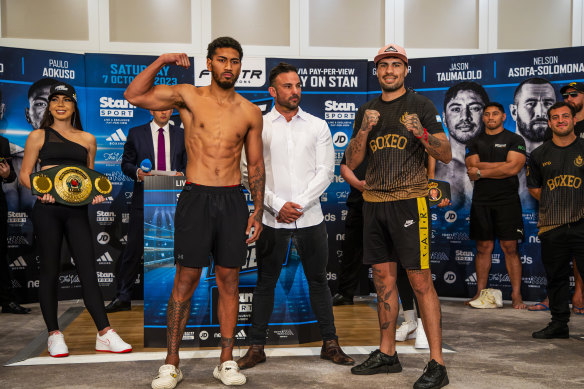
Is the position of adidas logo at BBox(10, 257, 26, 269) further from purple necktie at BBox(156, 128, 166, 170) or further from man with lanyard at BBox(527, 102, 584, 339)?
man with lanyard at BBox(527, 102, 584, 339)

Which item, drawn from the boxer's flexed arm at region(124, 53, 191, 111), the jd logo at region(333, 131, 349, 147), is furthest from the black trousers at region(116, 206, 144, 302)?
the boxer's flexed arm at region(124, 53, 191, 111)

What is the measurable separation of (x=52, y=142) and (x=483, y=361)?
3123 mm

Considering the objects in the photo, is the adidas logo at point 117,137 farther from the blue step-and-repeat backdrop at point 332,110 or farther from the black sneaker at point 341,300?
the black sneaker at point 341,300

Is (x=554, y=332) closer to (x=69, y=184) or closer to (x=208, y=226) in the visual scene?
(x=208, y=226)

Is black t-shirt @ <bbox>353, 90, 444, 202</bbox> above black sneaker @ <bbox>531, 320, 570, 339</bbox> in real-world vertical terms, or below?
above

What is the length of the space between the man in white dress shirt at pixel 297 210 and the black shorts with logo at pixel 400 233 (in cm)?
43

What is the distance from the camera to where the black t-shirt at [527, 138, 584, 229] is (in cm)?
441

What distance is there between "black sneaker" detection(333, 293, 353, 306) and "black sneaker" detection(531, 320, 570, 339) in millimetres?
1866

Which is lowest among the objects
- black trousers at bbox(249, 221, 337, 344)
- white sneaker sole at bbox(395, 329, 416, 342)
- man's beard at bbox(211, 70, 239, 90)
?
white sneaker sole at bbox(395, 329, 416, 342)

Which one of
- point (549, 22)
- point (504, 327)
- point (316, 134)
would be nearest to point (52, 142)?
point (316, 134)

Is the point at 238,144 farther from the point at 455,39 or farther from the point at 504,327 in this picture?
the point at 455,39

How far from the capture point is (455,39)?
7211 mm

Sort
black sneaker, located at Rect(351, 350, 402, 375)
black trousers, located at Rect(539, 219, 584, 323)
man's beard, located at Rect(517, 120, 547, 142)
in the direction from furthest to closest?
man's beard, located at Rect(517, 120, 547, 142)
black trousers, located at Rect(539, 219, 584, 323)
black sneaker, located at Rect(351, 350, 402, 375)

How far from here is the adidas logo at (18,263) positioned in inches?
226
